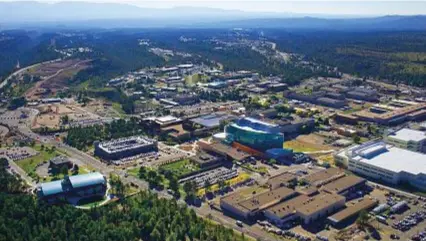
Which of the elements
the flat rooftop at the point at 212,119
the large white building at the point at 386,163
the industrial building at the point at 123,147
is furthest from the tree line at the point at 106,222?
the flat rooftop at the point at 212,119

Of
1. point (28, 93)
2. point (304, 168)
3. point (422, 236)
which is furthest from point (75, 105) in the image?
point (422, 236)

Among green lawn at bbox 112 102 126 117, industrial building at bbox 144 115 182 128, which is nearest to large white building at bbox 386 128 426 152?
industrial building at bbox 144 115 182 128

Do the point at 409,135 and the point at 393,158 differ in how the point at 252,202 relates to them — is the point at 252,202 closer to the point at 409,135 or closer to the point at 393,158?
the point at 393,158

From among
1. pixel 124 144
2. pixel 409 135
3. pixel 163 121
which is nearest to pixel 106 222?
pixel 124 144

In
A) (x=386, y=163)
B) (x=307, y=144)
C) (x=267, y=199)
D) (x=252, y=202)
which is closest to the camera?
(x=252, y=202)

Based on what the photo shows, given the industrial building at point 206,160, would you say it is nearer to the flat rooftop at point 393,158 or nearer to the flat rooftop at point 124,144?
the flat rooftop at point 124,144

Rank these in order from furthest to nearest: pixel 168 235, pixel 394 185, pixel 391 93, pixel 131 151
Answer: pixel 391 93, pixel 131 151, pixel 394 185, pixel 168 235

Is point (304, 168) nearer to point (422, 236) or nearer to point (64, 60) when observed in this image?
point (422, 236)

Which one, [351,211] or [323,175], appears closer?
[351,211]
